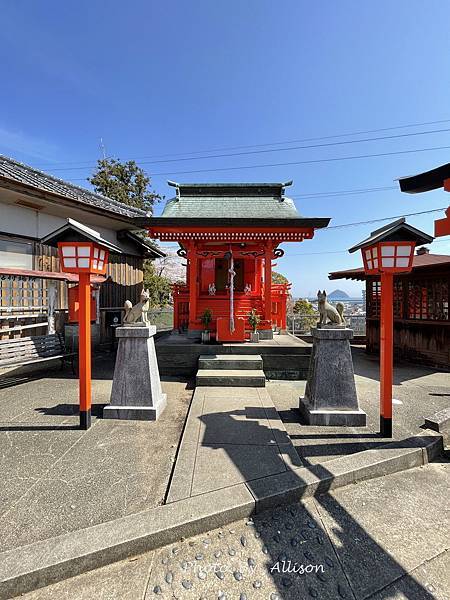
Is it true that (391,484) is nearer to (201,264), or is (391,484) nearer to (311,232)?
(311,232)

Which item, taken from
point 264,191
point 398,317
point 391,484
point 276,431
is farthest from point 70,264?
point 398,317

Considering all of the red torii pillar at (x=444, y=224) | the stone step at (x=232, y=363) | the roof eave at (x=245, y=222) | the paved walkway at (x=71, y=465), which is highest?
the roof eave at (x=245, y=222)

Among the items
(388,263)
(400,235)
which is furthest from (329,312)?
(400,235)

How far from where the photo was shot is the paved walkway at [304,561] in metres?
1.87

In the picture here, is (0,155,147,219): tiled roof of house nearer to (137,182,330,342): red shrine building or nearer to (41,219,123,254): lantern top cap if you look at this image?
(137,182,330,342): red shrine building

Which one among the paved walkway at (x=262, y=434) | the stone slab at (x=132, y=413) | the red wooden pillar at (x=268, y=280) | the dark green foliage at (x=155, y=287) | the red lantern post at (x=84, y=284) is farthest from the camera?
the dark green foliage at (x=155, y=287)

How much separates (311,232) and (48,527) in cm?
799

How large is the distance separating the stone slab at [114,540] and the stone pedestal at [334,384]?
212 cm

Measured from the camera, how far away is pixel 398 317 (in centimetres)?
987

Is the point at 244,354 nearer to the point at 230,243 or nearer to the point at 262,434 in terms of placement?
the point at 262,434

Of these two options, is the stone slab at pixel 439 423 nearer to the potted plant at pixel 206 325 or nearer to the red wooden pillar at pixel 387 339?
the red wooden pillar at pixel 387 339

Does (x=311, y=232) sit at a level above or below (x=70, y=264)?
above

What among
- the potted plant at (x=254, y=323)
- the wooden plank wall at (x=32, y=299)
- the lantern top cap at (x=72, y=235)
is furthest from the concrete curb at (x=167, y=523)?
the wooden plank wall at (x=32, y=299)

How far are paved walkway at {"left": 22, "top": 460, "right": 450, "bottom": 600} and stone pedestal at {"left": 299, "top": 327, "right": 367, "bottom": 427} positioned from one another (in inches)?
58.8
